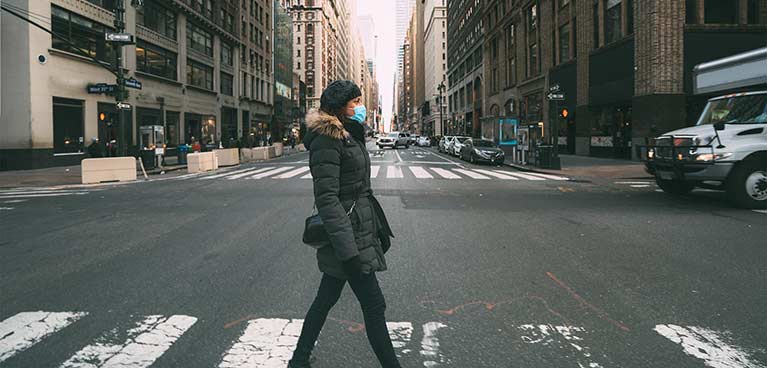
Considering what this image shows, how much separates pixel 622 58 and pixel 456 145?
41.7ft

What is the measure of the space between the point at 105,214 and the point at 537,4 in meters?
40.2

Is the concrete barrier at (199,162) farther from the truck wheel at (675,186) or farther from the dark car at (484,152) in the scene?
the truck wheel at (675,186)

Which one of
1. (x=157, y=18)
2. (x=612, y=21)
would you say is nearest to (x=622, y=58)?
(x=612, y=21)

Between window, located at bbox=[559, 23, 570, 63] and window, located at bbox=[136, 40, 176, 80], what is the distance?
2894 cm

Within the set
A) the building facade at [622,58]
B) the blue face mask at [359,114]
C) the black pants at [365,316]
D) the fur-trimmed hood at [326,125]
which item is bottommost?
the black pants at [365,316]

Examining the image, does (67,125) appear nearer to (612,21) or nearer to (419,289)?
(419,289)

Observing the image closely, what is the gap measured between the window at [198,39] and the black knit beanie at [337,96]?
1655 inches

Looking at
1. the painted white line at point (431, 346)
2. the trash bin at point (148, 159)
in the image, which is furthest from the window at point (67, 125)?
the painted white line at point (431, 346)

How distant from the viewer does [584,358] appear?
3504 millimetres

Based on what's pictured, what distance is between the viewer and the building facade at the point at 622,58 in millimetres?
24781

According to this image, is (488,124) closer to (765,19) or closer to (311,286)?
(765,19)

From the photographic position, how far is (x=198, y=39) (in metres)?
43.4

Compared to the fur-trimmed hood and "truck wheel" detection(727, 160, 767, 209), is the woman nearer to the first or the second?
the fur-trimmed hood

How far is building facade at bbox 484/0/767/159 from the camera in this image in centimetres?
2478
